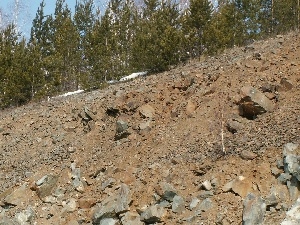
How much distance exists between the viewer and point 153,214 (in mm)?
7234

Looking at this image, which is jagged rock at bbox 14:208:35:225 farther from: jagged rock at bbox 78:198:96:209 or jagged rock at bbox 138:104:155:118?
jagged rock at bbox 138:104:155:118

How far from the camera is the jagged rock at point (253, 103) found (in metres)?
8.72

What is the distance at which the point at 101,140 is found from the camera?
1095 centimetres

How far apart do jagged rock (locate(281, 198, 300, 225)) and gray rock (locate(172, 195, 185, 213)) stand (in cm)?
199

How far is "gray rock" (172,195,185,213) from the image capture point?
7.22 meters

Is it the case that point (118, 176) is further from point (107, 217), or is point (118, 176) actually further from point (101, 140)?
point (101, 140)

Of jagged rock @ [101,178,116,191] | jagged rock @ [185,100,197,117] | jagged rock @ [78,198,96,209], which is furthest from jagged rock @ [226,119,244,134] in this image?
jagged rock @ [78,198,96,209]

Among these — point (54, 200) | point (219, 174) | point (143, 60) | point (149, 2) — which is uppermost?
point (149, 2)

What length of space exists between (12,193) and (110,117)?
348 centimetres

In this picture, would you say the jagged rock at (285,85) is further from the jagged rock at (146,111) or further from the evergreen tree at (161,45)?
the evergreen tree at (161,45)

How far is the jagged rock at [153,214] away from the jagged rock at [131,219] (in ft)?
0.37

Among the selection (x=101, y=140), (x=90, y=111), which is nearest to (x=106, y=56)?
(x=90, y=111)

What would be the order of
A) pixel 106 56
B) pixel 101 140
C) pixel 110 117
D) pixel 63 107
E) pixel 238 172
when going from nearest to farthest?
pixel 238 172 < pixel 101 140 < pixel 110 117 < pixel 63 107 < pixel 106 56

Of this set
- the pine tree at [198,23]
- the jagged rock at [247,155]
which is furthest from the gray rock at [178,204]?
the pine tree at [198,23]
